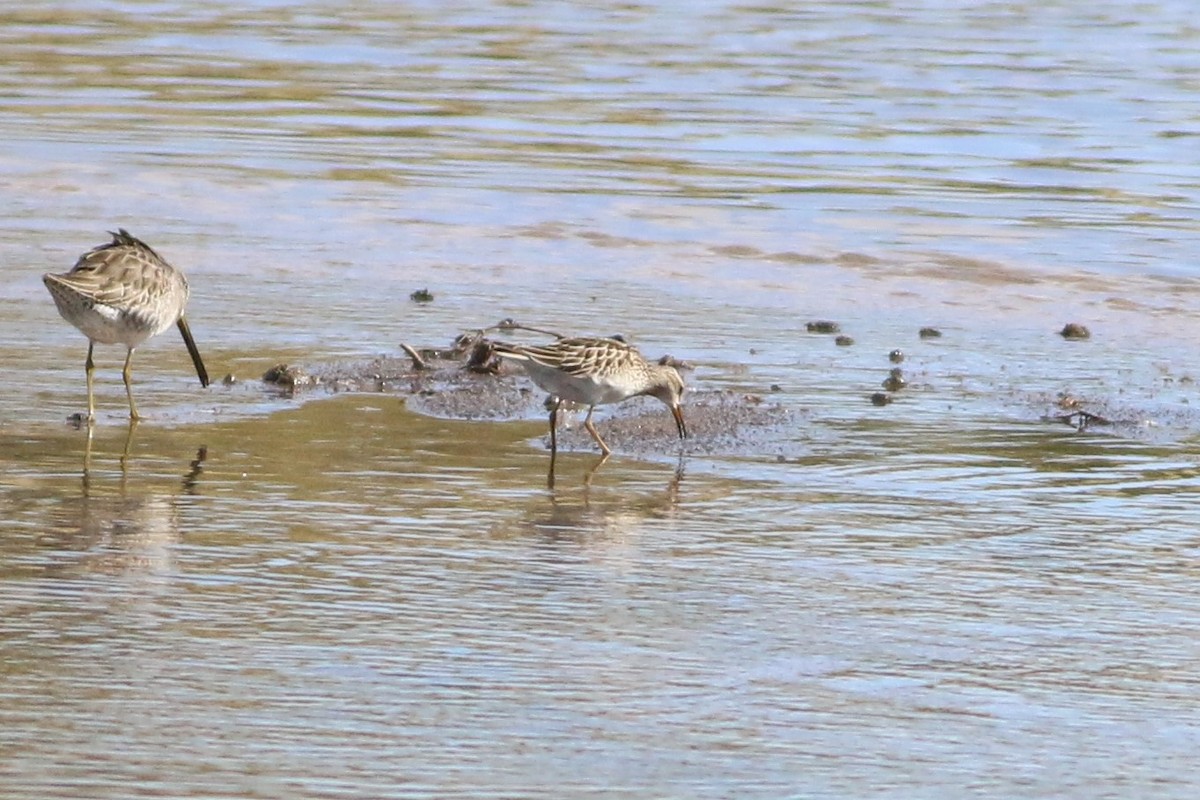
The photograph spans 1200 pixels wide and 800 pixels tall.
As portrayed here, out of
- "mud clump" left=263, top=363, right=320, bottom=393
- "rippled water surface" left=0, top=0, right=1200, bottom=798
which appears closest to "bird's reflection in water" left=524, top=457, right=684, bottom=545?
"rippled water surface" left=0, top=0, right=1200, bottom=798

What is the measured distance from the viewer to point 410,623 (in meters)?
6.59

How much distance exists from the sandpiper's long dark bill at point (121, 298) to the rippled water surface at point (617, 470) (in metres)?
0.24

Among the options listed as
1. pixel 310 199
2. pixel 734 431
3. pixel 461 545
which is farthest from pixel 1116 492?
pixel 310 199

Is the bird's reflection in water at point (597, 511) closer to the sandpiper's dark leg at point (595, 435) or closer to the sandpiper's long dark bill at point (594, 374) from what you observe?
the sandpiper's dark leg at point (595, 435)

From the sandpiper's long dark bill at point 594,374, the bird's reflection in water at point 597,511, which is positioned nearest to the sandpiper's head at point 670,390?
the sandpiper's long dark bill at point 594,374

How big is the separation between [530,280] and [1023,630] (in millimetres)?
6711

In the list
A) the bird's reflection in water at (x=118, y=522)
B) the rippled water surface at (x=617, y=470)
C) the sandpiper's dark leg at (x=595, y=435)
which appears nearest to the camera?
the rippled water surface at (x=617, y=470)

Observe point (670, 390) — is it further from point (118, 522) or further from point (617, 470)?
point (118, 522)

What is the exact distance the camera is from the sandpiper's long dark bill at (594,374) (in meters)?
9.35

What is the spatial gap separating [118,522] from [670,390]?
9.00 ft

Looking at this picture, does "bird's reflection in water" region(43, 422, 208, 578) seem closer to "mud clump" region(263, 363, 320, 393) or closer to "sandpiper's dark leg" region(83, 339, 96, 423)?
"sandpiper's dark leg" region(83, 339, 96, 423)

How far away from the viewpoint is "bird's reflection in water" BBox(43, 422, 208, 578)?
7098 mm

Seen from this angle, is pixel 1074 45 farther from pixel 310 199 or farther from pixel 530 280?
pixel 530 280

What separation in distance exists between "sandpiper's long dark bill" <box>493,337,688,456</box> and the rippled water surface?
0.24 metres
